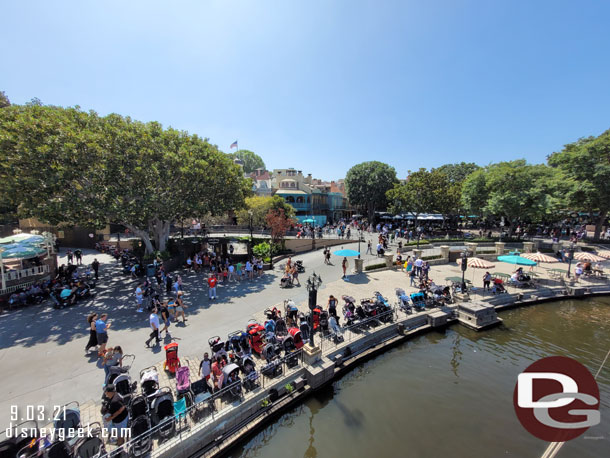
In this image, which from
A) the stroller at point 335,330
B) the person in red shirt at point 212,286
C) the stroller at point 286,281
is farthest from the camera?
the stroller at point 286,281

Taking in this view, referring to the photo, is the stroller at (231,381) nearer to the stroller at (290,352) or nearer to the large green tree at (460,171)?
the stroller at (290,352)

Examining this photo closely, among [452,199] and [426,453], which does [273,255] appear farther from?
[452,199]

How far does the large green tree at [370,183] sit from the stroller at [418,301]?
117ft

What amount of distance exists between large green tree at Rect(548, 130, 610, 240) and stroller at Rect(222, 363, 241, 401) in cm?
3611

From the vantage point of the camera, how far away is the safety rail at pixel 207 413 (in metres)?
5.46

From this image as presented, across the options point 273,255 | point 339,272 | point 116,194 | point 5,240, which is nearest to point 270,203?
point 273,255

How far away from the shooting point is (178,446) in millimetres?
5641

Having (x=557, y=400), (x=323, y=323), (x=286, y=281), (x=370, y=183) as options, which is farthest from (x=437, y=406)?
(x=370, y=183)

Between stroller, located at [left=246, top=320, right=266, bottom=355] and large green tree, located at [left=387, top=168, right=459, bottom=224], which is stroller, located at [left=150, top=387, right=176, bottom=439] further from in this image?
large green tree, located at [left=387, top=168, right=459, bottom=224]

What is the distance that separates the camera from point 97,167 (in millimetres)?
14633

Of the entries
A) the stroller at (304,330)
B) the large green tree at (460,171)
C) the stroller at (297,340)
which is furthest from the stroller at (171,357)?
the large green tree at (460,171)

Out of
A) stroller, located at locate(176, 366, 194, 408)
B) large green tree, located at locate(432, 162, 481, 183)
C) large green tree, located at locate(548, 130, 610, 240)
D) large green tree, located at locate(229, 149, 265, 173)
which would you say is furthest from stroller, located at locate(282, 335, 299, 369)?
large green tree, located at locate(229, 149, 265, 173)

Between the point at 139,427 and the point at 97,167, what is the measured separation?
47.6 feet

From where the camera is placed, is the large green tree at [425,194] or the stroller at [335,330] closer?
the stroller at [335,330]
